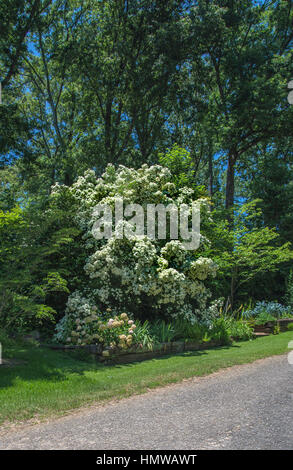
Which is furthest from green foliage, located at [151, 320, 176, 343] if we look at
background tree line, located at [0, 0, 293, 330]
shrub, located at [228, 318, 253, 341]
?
background tree line, located at [0, 0, 293, 330]

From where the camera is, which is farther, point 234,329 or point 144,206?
point 234,329

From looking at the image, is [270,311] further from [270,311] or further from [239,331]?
[239,331]

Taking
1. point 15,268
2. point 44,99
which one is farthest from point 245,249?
point 44,99

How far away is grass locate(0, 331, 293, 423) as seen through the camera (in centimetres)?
520

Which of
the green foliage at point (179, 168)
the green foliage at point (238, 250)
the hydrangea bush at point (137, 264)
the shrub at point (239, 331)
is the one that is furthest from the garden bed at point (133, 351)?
the green foliage at point (179, 168)

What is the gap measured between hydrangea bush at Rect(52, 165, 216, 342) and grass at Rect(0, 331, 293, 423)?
1323 millimetres

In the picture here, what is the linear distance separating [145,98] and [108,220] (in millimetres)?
10817

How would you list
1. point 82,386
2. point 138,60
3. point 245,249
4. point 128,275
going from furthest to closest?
point 138,60, point 245,249, point 128,275, point 82,386

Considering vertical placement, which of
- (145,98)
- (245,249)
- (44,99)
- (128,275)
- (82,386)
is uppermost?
(44,99)

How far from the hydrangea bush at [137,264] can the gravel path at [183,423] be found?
3895 millimetres

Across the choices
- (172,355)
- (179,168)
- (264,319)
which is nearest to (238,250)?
(264,319)

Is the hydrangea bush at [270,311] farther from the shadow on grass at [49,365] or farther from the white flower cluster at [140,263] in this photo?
the shadow on grass at [49,365]
